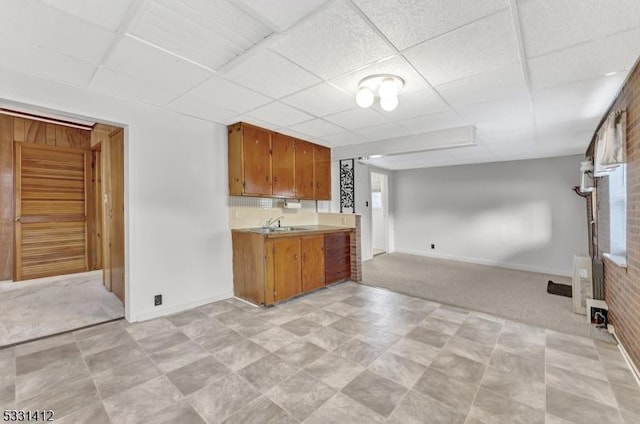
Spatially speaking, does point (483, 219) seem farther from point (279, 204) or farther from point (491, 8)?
point (491, 8)

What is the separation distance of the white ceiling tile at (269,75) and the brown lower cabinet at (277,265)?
168 centimetres

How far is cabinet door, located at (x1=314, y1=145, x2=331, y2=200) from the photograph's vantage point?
15.5 ft

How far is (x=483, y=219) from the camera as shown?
614 centimetres

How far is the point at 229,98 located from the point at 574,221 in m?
6.29

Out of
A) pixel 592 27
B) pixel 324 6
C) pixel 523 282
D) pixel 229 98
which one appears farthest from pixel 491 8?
pixel 523 282

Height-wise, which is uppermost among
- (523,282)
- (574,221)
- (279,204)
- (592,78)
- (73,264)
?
(592,78)

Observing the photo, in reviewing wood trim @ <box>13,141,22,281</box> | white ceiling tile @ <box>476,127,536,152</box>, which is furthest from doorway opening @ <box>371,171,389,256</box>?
wood trim @ <box>13,141,22,281</box>

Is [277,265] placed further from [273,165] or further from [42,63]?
[42,63]

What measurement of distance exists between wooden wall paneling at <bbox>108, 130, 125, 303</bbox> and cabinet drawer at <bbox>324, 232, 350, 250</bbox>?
2.69 m

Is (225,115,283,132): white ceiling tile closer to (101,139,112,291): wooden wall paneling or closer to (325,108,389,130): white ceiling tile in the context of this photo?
(325,108,389,130): white ceiling tile

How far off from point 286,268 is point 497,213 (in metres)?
4.98

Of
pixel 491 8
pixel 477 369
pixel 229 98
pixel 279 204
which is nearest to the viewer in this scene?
pixel 491 8

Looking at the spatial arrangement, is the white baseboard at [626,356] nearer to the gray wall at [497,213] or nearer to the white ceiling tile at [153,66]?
the gray wall at [497,213]

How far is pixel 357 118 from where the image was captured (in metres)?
3.34
